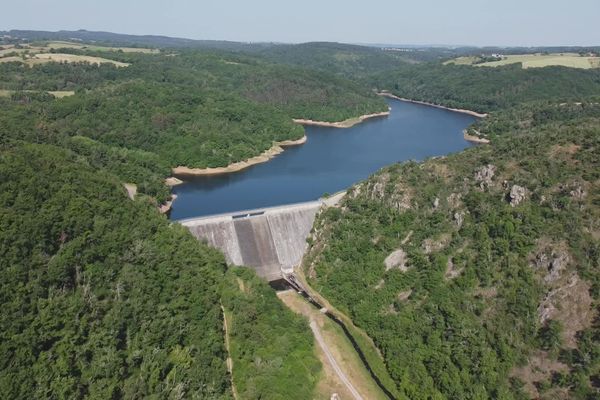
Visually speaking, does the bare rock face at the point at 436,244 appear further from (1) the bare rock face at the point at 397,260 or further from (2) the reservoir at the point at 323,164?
(2) the reservoir at the point at 323,164

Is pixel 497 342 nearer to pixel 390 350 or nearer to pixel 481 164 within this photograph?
pixel 390 350

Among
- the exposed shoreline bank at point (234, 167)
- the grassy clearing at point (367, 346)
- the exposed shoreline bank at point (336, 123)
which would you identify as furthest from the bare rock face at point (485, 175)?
the exposed shoreline bank at point (336, 123)

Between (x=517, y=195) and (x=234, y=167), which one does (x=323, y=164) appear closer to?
(x=234, y=167)

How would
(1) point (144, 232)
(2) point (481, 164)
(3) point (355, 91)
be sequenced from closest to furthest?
(1) point (144, 232) < (2) point (481, 164) < (3) point (355, 91)

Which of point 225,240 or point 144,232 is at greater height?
point 144,232

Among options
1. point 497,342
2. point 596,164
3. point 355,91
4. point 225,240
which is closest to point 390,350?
point 497,342

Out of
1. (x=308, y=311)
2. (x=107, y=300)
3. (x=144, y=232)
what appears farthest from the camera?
(x=308, y=311)

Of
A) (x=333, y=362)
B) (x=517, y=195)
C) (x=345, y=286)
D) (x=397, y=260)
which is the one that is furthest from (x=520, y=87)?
(x=333, y=362)
